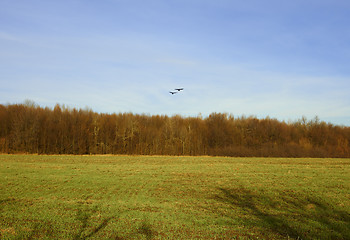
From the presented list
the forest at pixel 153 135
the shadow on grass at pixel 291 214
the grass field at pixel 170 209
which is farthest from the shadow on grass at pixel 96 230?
the forest at pixel 153 135

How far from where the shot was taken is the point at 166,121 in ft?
248

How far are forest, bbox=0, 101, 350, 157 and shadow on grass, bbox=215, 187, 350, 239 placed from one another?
158ft

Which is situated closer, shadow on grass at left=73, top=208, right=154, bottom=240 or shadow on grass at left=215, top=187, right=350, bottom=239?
shadow on grass at left=73, top=208, right=154, bottom=240

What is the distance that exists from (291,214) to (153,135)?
186 ft

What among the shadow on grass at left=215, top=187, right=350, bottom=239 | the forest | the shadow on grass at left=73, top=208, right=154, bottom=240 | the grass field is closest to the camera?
the shadow on grass at left=73, top=208, right=154, bottom=240

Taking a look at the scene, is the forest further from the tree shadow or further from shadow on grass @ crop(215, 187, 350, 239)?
the tree shadow

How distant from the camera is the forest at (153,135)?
194ft

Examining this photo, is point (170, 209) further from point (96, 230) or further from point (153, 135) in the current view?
point (153, 135)

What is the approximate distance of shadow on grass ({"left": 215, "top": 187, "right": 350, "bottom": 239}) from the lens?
9570 millimetres

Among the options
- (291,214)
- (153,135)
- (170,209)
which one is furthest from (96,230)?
(153,135)

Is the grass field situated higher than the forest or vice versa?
the forest

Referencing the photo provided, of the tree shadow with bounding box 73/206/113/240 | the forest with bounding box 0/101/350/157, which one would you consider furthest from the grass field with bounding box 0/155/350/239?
the forest with bounding box 0/101/350/157

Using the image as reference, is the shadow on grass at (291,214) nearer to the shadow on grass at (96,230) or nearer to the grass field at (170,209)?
the grass field at (170,209)

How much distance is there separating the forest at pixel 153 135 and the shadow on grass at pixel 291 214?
1893 inches
